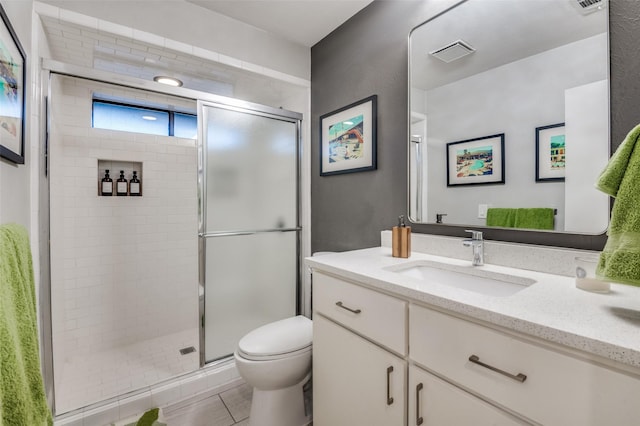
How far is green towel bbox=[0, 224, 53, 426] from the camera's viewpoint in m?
0.52

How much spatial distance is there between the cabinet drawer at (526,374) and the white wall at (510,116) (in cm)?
69

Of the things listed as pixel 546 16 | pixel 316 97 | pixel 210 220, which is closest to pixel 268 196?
pixel 210 220

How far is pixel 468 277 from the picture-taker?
1.24m

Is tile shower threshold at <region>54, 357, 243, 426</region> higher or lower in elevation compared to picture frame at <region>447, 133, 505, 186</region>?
lower

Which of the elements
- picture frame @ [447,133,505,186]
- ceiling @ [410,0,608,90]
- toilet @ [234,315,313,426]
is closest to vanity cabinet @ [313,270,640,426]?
toilet @ [234,315,313,426]

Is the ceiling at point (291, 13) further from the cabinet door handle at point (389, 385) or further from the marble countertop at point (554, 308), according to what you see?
the cabinet door handle at point (389, 385)

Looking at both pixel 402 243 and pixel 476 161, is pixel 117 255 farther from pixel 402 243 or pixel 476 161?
pixel 476 161

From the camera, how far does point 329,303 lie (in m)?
1.26

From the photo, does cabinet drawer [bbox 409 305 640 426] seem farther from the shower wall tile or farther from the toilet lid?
the shower wall tile

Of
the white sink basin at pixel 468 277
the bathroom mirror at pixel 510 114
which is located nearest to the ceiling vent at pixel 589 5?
the bathroom mirror at pixel 510 114

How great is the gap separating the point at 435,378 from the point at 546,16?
55.4 inches

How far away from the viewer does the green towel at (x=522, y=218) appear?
1.18 metres

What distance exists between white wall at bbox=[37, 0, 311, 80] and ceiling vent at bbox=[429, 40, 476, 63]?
116 centimetres

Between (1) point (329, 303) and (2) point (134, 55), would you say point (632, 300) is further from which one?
(2) point (134, 55)
